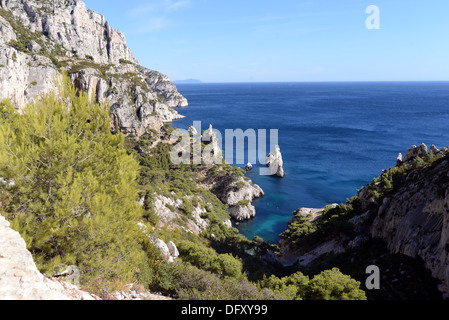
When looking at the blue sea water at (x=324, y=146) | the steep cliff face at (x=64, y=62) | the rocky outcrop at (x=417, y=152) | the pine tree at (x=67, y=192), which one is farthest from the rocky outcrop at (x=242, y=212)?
the steep cliff face at (x=64, y=62)

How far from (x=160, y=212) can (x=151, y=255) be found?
14071mm

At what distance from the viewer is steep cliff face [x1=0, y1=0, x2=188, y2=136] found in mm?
58656

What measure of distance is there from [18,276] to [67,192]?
10.4 feet

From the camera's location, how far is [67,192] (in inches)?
349

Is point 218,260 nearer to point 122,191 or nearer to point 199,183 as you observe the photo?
point 122,191

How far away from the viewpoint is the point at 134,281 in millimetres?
10977

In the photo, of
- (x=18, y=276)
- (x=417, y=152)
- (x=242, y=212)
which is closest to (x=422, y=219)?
(x=417, y=152)

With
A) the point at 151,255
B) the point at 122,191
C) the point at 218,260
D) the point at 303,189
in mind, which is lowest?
the point at 303,189

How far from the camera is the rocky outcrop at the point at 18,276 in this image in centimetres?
588

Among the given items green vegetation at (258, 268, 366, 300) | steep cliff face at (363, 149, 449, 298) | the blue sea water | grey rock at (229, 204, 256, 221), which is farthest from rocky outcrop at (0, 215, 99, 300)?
grey rock at (229, 204, 256, 221)

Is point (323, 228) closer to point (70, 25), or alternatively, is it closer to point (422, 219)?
point (422, 219)

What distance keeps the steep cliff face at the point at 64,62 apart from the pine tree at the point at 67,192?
157 feet
